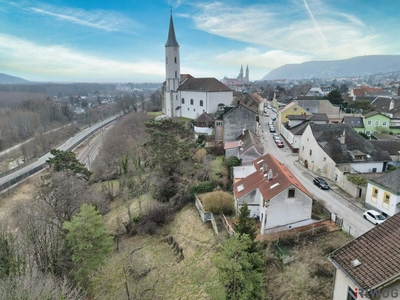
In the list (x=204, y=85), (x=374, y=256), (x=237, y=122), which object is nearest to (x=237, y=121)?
(x=237, y=122)

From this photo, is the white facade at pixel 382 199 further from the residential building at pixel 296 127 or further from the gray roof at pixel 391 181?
the residential building at pixel 296 127

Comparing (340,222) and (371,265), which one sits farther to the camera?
(340,222)

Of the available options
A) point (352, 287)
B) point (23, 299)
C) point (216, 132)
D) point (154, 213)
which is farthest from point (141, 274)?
point (216, 132)

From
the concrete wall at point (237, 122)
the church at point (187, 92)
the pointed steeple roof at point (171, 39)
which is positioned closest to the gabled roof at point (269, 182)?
the concrete wall at point (237, 122)

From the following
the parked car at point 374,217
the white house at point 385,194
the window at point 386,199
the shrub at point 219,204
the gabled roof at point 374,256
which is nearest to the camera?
the gabled roof at point 374,256

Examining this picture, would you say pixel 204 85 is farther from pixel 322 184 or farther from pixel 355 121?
pixel 322 184
